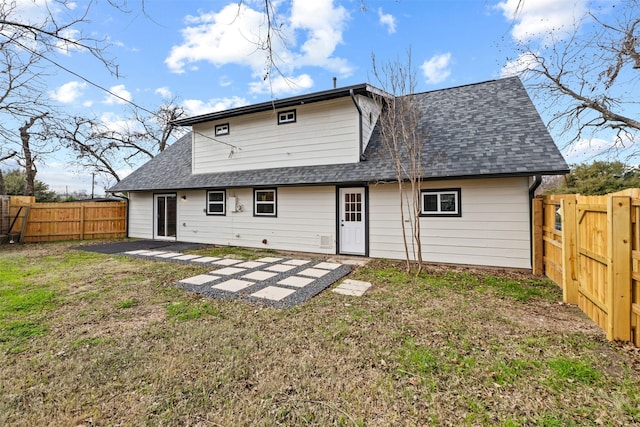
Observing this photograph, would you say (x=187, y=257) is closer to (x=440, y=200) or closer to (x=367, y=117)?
(x=367, y=117)

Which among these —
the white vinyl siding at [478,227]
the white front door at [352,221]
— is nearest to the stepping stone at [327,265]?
the white front door at [352,221]

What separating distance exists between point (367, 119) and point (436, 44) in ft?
11.0

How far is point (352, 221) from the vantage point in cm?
844

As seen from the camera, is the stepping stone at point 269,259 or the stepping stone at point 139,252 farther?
the stepping stone at point 139,252

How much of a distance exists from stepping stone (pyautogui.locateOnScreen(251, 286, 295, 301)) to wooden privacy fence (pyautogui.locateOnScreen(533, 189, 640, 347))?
13.5 feet

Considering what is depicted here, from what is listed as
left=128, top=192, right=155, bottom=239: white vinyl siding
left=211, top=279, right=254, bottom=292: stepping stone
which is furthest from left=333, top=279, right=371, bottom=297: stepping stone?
left=128, top=192, right=155, bottom=239: white vinyl siding

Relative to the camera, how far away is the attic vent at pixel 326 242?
8688mm

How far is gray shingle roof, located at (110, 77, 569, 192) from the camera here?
20.8ft

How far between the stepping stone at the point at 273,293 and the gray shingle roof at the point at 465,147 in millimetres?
3799

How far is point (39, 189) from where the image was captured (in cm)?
2173

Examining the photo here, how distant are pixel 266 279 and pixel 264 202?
4453 mm

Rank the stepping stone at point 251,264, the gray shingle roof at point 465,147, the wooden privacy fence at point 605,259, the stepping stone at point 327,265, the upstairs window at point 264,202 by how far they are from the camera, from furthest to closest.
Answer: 1. the upstairs window at point 264,202
2. the stepping stone at point 251,264
3. the stepping stone at point 327,265
4. the gray shingle roof at point 465,147
5. the wooden privacy fence at point 605,259

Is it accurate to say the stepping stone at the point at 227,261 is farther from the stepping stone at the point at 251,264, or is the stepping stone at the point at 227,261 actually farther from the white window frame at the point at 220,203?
the white window frame at the point at 220,203

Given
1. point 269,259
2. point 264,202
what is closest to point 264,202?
point 264,202
